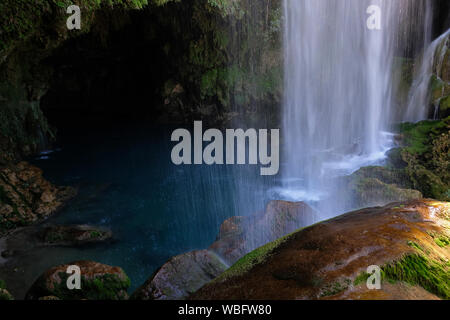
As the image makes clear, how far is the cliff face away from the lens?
11680 millimetres

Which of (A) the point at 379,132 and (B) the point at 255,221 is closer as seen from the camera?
(B) the point at 255,221

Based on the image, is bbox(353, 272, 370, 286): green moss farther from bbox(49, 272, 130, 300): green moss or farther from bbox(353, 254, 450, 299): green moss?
bbox(49, 272, 130, 300): green moss

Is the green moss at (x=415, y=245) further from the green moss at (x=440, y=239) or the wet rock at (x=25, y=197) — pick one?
the wet rock at (x=25, y=197)

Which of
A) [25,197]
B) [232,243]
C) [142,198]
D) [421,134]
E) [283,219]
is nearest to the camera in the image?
[232,243]

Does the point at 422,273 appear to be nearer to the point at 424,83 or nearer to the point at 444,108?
the point at 444,108

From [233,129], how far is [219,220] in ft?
30.5

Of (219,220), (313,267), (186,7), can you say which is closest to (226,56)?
(186,7)

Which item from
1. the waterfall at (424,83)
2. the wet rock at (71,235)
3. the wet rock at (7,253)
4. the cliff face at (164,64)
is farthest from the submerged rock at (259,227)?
the waterfall at (424,83)

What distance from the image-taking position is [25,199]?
8.08m

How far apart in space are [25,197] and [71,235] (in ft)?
7.65

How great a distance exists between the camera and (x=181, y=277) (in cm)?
376

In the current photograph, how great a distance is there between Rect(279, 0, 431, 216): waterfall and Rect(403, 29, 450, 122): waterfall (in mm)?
850

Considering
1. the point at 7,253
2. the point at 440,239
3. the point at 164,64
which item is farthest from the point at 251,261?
the point at 164,64
